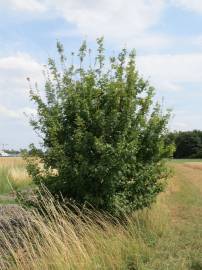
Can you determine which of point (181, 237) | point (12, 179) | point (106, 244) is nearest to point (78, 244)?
point (106, 244)

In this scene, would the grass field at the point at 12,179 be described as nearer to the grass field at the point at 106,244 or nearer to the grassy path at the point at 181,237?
the grassy path at the point at 181,237

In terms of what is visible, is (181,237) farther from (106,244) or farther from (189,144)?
(189,144)

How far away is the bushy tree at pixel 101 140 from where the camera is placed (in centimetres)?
973

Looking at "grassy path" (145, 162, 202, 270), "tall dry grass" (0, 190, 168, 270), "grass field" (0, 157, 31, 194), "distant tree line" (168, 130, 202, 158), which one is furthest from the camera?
"distant tree line" (168, 130, 202, 158)

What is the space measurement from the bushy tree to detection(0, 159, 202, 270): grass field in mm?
546

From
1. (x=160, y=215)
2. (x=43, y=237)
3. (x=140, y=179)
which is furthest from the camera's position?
(x=160, y=215)

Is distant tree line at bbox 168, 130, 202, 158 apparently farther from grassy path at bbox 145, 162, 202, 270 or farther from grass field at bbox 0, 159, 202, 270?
grass field at bbox 0, 159, 202, 270

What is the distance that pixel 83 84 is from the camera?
10.4 m

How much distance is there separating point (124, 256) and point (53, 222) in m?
1.19

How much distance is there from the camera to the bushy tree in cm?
973

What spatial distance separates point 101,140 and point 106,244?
2125 millimetres

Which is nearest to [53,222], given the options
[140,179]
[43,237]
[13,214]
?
[43,237]

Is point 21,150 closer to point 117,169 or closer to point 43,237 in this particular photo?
point 117,169

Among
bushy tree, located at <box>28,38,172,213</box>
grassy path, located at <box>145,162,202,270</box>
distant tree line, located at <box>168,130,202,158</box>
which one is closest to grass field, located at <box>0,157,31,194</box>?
grassy path, located at <box>145,162,202,270</box>
